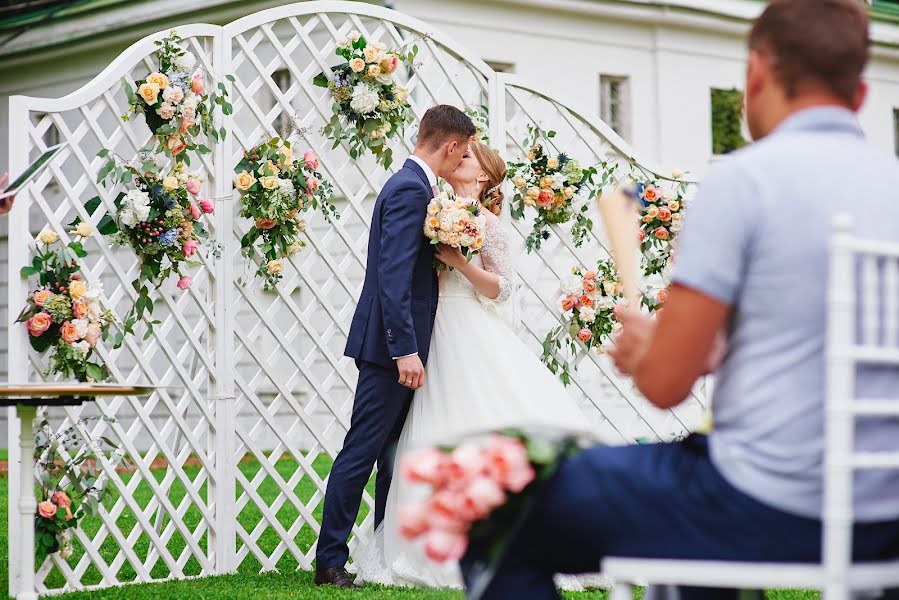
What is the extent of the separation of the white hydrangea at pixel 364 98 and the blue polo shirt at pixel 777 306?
3.14m

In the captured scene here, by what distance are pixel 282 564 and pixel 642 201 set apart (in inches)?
89.0

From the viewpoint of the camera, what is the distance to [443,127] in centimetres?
445

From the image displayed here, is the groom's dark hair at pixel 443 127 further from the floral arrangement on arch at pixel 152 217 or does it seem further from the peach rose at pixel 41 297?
the peach rose at pixel 41 297

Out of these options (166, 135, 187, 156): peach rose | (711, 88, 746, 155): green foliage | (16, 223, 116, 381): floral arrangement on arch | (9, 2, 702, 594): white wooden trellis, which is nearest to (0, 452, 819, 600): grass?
(9, 2, 702, 594): white wooden trellis

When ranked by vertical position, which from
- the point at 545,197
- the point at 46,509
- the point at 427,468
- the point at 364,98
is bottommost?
the point at 46,509

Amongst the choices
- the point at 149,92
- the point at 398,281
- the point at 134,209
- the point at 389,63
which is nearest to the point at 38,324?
the point at 134,209

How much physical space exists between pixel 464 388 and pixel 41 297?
4.51 ft

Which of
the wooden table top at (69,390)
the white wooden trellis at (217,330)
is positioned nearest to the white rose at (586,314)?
the white wooden trellis at (217,330)

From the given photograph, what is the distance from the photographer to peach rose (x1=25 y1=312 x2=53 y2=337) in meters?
4.01

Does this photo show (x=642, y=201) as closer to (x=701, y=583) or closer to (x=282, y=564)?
(x=282, y=564)

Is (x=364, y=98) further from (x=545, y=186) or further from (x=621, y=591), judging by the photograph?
(x=621, y=591)

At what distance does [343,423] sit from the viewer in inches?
195

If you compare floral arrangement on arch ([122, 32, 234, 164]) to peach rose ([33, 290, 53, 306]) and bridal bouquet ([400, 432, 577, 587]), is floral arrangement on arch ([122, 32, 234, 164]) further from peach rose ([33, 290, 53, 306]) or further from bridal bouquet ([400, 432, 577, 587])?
bridal bouquet ([400, 432, 577, 587])

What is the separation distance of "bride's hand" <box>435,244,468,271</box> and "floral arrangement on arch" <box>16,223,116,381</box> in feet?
3.62
